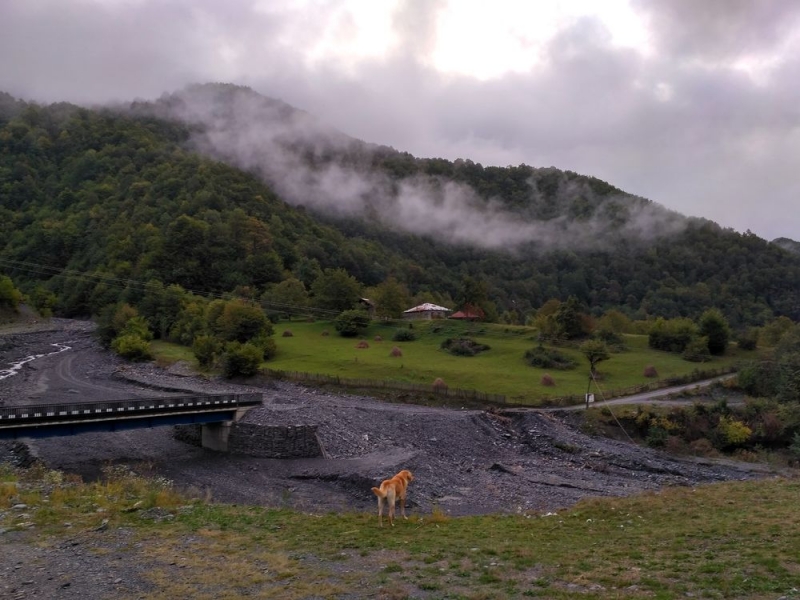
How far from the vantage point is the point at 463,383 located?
189 feet

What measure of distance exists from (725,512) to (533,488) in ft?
44.4

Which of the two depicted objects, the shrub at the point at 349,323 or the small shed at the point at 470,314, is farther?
the small shed at the point at 470,314

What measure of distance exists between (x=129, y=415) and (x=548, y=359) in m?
40.6

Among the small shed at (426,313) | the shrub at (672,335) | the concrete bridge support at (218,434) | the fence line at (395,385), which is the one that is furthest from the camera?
the small shed at (426,313)

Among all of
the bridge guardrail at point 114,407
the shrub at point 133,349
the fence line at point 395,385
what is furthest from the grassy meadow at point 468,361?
the bridge guardrail at point 114,407

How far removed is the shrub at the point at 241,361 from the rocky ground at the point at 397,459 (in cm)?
518

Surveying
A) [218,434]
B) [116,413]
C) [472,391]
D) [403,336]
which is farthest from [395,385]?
[116,413]

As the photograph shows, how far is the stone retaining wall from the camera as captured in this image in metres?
39.3

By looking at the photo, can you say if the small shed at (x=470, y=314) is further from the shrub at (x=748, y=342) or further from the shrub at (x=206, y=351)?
the shrub at (x=206, y=351)

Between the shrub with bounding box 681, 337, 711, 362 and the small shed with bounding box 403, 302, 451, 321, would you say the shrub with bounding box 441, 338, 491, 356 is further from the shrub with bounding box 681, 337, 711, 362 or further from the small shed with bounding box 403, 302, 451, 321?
the small shed with bounding box 403, 302, 451, 321

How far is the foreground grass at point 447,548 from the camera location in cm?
1240

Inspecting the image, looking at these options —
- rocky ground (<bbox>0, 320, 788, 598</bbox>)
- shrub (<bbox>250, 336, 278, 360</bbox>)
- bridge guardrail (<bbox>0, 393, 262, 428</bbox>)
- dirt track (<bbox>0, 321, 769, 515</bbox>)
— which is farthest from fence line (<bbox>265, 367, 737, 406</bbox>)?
bridge guardrail (<bbox>0, 393, 262, 428</bbox>)

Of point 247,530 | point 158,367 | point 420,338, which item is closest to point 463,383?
point 420,338

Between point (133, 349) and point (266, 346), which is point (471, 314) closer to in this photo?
point (266, 346)
